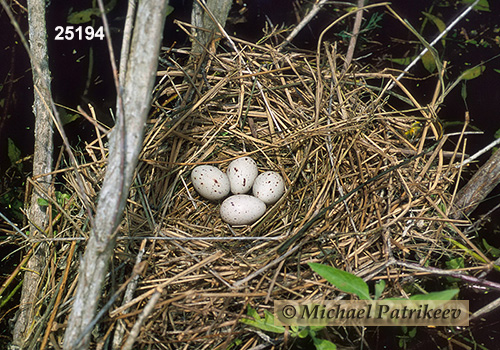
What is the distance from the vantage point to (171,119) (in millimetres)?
1650

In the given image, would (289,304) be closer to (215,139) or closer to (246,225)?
(246,225)

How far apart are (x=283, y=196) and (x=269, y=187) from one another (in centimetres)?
7

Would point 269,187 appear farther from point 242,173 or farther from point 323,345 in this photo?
point 323,345

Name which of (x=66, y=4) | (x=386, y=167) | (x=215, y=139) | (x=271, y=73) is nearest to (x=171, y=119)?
(x=215, y=139)

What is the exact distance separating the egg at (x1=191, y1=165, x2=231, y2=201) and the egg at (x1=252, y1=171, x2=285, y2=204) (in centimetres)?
14

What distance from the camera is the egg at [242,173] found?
174cm

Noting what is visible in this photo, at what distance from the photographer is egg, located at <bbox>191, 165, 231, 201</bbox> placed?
1677mm

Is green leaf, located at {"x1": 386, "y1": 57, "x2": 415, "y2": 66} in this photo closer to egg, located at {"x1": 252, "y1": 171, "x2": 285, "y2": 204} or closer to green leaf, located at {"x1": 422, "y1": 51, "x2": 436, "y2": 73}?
green leaf, located at {"x1": 422, "y1": 51, "x2": 436, "y2": 73}

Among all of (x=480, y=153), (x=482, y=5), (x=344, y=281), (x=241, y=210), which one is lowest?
(x=241, y=210)

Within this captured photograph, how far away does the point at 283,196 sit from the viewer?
168cm

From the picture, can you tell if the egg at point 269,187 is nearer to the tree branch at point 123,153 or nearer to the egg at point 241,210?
the egg at point 241,210

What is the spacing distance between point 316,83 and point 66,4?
98cm

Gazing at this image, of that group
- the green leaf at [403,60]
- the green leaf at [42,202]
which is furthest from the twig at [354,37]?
the green leaf at [42,202]
